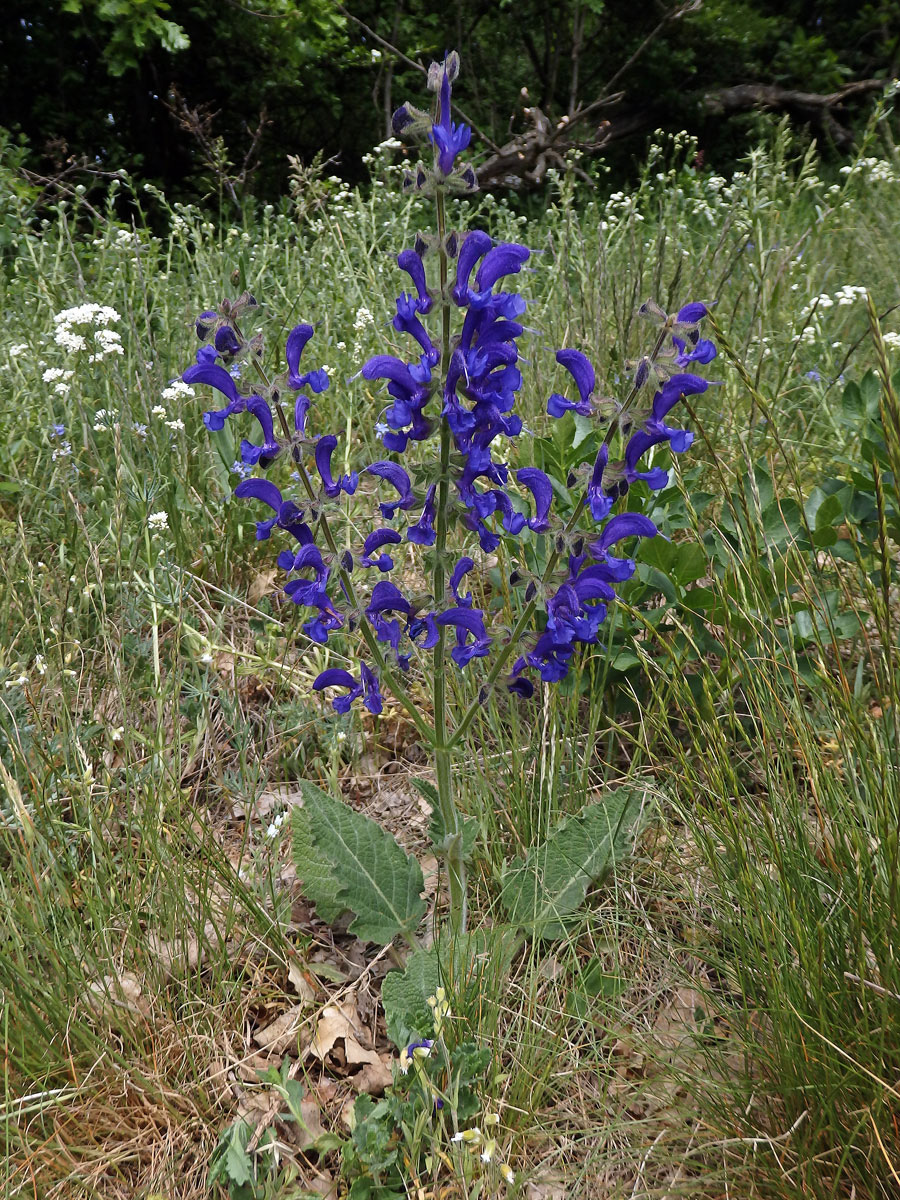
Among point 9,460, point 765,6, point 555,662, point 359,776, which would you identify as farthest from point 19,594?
point 765,6

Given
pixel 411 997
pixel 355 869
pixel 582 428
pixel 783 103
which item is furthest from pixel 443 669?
pixel 783 103

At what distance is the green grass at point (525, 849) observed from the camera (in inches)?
52.9

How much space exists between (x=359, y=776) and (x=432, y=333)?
123cm

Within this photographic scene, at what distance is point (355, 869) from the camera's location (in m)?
1.85

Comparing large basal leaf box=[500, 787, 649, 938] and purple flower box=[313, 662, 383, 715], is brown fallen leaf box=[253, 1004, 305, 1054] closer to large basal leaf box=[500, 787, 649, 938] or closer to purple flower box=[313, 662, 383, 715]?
large basal leaf box=[500, 787, 649, 938]

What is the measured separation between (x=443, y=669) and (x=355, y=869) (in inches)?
19.6

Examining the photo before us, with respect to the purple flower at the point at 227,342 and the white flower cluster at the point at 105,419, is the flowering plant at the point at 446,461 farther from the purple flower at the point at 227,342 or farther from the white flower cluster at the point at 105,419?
the white flower cluster at the point at 105,419

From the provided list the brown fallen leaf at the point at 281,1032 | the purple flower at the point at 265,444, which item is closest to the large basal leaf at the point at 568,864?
the brown fallen leaf at the point at 281,1032

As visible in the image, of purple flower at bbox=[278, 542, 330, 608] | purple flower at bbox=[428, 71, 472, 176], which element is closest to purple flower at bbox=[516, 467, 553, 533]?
purple flower at bbox=[278, 542, 330, 608]

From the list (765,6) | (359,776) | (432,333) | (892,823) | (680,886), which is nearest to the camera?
(892,823)

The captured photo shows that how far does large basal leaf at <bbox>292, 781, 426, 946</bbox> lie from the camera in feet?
5.98

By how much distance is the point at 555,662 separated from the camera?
5.21ft

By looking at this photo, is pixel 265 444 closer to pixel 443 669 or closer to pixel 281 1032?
pixel 443 669

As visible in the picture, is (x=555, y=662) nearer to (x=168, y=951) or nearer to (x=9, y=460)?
(x=168, y=951)
